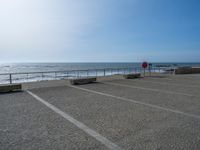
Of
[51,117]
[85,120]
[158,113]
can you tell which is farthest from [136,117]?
[51,117]

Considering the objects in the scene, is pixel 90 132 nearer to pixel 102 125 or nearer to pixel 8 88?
pixel 102 125

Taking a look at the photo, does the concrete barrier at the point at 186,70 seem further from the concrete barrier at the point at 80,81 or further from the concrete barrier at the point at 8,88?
the concrete barrier at the point at 8,88

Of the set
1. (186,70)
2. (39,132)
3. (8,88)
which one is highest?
(186,70)

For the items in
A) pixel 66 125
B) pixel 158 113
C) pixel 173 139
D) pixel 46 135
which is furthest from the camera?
pixel 158 113

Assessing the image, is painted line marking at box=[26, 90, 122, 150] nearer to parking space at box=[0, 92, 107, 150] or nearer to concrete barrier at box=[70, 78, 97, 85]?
parking space at box=[0, 92, 107, 150]

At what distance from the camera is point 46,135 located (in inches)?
167

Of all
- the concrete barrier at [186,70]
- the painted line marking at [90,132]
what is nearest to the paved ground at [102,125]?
the painted line marking at [90,132]

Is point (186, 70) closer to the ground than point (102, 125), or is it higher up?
higher up

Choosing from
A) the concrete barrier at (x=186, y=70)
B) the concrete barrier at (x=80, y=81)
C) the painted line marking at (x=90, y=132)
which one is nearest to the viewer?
the painted line marking at (x=90, y=132)

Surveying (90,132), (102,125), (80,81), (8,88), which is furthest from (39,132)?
(80,81)

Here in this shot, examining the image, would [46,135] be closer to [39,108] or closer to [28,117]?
[28,117]

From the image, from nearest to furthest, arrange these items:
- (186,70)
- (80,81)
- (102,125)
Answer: (102,125) → (80,81) → (186,70)

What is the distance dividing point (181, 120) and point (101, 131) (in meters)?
2.24

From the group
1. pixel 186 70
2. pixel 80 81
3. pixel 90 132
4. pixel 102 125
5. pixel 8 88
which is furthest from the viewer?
pixel 186 70
